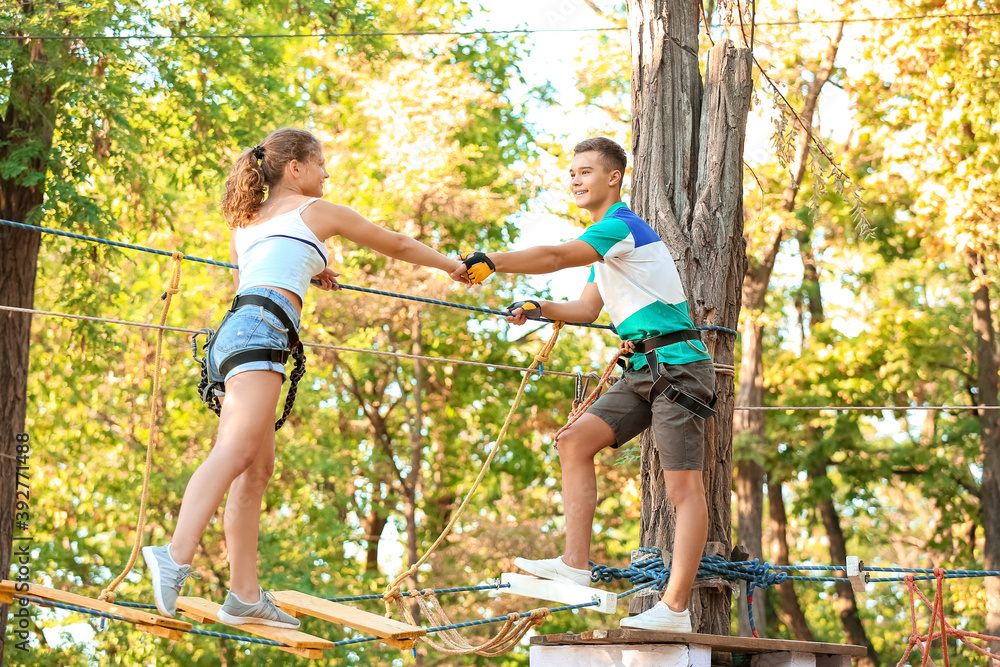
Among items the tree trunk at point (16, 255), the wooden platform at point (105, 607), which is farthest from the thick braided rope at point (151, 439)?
the tree trunk at point (16, 255)

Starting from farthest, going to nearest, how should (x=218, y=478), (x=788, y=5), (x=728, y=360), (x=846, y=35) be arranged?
1. (x=788, y=5)
2. (x=846, y=35)
3. (x=728, y=360)
4. (x=218, y=478)

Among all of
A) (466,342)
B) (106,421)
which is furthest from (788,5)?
(106,421)

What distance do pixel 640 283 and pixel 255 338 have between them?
1.37 m

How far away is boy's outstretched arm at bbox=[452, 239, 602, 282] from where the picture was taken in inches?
132

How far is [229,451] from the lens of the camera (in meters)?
2.75

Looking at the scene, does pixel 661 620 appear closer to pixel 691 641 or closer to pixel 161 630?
pixel 691 641

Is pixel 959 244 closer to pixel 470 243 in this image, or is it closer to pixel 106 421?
pixel 470 243

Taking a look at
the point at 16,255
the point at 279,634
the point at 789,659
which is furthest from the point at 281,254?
the point at 16,255

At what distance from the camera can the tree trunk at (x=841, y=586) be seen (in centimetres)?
1273

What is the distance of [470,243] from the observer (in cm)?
1254

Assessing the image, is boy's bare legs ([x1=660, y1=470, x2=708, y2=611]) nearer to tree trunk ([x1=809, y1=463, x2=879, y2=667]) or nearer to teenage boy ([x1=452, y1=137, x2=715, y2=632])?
teenage boy ([x1=452, y1=137, x2=715, y2=632])

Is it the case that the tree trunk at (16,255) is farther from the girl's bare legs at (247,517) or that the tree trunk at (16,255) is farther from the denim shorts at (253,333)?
the denim shorts at (253,333)

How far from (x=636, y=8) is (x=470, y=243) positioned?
811 centimetres

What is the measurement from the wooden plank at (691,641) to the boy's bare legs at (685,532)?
15cm
